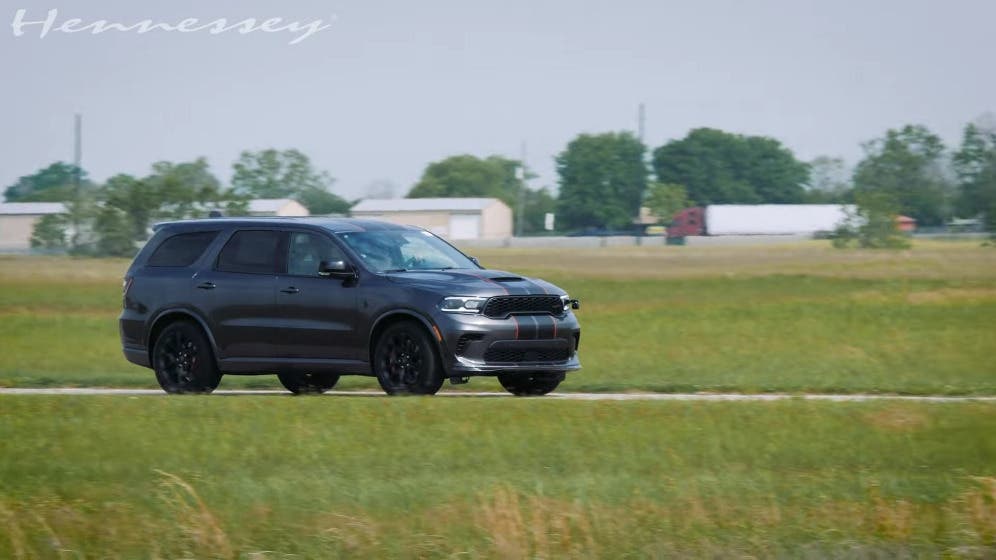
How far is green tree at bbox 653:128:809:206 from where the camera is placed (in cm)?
9370

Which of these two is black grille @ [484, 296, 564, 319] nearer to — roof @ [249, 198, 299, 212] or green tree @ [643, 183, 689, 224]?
roof @ [249, 198, 299, 212]

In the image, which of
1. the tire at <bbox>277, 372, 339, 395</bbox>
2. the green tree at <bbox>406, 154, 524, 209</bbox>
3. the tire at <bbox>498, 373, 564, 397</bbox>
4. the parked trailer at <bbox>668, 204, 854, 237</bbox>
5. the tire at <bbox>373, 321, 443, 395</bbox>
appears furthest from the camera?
the green tree at <bbox>406, 154, 524, 209</bbox>

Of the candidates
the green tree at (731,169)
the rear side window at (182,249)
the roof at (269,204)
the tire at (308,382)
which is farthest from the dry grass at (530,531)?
the green tree at (731,169)

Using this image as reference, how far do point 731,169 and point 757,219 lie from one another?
17917mm

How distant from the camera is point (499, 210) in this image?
8144 centimetres

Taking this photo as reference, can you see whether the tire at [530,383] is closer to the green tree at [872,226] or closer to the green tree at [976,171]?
the green tree at [872,226]

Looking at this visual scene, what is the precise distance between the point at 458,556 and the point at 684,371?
14.3 metres

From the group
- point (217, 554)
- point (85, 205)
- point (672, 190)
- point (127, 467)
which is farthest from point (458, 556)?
point (672, 190)

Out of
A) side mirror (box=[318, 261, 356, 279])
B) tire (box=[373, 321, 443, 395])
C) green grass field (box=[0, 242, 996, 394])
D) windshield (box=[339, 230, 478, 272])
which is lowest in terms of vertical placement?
green grass field (box=[0, 242, 996, 394])

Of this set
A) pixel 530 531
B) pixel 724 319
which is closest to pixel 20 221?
pixel 724 319

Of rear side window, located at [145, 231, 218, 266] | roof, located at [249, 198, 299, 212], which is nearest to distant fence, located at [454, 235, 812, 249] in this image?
roof, located at [249, 198, 299, 212]

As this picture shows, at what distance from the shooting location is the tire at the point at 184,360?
1867 centimetres

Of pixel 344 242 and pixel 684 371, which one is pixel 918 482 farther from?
pixel 684 371

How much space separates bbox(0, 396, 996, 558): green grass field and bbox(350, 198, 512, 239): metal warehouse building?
5426 centimetres
